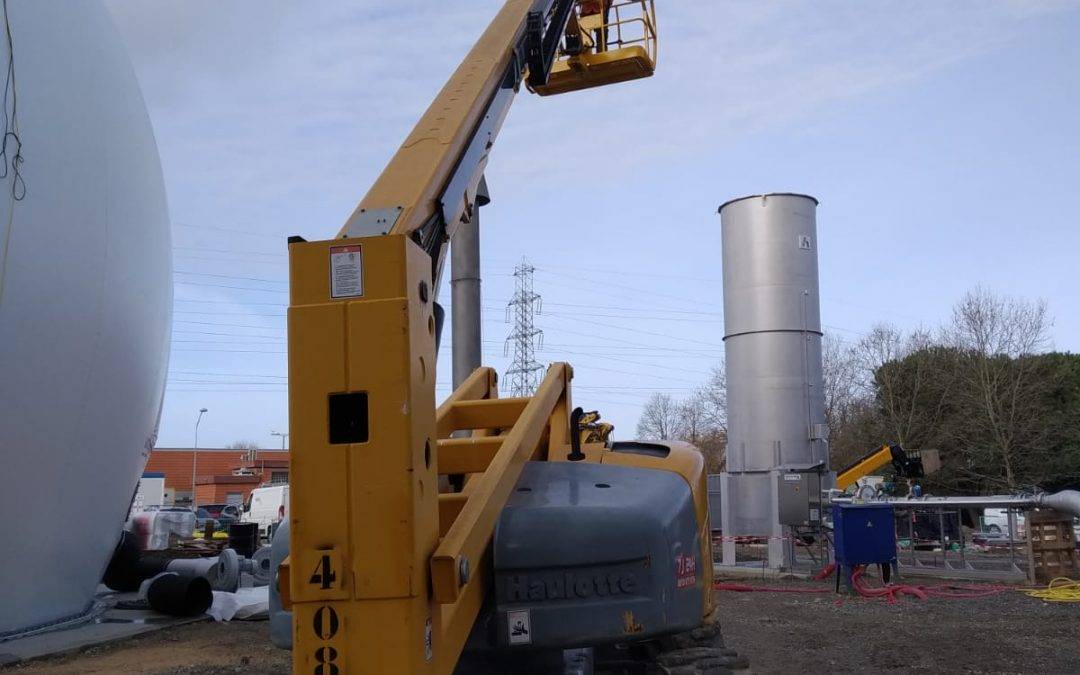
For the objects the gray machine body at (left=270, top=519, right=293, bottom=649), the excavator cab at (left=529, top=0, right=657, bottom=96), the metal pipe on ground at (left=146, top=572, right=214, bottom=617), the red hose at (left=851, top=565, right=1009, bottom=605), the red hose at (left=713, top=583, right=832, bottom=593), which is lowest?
the red hose at (left=713, top=583, right=832, bottom=593)

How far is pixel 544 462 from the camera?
16.7 feet

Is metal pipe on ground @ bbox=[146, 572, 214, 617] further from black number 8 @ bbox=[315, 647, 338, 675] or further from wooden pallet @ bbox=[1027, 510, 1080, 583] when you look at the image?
wooden pallet @ bbox=[1027, 510, 1080, 583]

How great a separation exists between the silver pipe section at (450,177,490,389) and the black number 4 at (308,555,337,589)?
26.4ft

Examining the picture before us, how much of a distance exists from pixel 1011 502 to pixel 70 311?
1497 centimetres

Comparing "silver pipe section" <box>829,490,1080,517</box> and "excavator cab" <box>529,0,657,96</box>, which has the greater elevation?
"excavator cab" <box>529,0,657,96</box>

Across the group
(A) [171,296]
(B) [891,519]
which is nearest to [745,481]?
(B) [891,519]

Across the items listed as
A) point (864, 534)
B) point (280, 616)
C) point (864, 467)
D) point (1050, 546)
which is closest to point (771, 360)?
point (864, 467)

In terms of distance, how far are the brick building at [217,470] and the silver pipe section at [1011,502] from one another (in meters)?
48.7

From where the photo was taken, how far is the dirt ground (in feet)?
29.3

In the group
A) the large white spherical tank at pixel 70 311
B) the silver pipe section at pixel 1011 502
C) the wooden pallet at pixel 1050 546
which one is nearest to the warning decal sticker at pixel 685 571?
the large white spherical tank at pixel 70 311

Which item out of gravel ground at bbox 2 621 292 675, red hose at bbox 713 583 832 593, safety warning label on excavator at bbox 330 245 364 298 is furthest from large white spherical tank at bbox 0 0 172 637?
red hose at bbox 713 583 832 593

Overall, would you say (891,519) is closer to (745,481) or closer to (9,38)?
(745,481)

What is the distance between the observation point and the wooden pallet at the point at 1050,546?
50.9 feet

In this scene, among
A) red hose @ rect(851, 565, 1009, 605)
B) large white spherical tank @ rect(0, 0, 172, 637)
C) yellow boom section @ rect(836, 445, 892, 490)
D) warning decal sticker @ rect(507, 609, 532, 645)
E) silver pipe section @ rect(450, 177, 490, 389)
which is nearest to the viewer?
warning decal sticker @ rect(507, 609, 532, 645)
